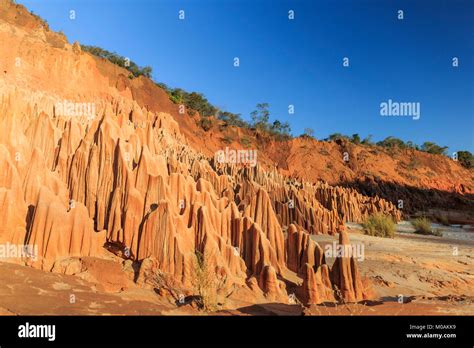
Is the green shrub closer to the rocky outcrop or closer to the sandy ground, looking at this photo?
the sandy ground

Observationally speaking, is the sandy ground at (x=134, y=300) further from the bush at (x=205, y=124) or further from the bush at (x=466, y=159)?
the bush at (x=466, y=159)

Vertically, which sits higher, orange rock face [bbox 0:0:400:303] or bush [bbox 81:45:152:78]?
bush [bbox 81:45:152:78]

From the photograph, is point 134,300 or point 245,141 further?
point 245,141

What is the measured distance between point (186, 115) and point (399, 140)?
47.3m

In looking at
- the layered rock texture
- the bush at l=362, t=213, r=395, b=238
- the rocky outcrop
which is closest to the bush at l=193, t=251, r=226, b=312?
the layered rock texture

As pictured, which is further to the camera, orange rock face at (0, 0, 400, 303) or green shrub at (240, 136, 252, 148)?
green shrub at (240, 136, 252, 148)

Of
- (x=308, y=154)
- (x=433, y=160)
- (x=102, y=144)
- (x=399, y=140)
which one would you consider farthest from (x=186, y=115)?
(x=399, y=140)

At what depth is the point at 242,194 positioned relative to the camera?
47.1 feet
